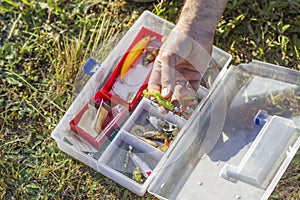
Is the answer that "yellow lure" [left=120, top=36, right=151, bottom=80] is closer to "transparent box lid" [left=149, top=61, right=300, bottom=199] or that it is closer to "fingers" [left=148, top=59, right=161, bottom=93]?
"fingers" [left=148, top=59, right=161, bottom=93]

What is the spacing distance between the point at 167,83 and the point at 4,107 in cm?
73

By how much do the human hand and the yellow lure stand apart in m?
0.15

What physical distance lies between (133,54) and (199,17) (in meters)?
0.32

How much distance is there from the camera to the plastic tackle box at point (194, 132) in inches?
84.9

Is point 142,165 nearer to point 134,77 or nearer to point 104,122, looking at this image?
point 104,122

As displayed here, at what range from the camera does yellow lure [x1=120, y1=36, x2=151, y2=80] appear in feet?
7.76

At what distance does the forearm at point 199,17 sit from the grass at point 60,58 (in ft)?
0.99

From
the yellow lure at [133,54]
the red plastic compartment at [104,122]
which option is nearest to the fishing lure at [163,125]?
the red plastic compartment at [104,122]

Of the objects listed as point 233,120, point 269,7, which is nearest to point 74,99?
point 233,120

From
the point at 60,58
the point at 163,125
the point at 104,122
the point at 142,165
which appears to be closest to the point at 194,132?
the point at 163,125

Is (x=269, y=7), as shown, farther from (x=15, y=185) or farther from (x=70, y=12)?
(x=15, y=185)

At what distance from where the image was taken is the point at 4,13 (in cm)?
270

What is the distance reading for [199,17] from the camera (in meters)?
2.26

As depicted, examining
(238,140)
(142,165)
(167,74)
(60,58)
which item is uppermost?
(167,74)
